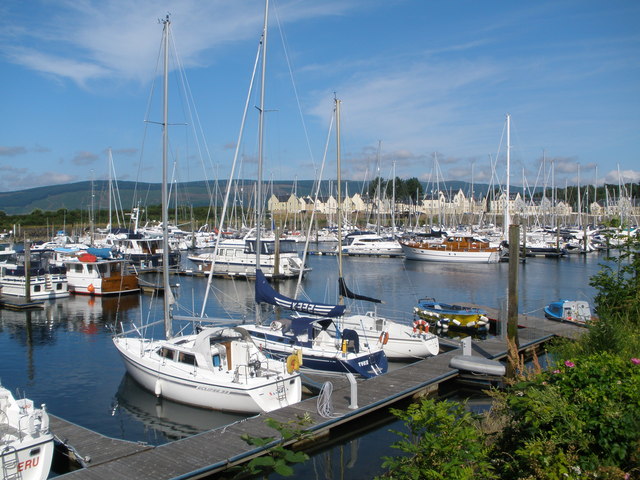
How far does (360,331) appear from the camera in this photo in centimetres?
2275

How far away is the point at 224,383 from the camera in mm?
15906

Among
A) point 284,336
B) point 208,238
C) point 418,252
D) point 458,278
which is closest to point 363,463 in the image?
point 284,336

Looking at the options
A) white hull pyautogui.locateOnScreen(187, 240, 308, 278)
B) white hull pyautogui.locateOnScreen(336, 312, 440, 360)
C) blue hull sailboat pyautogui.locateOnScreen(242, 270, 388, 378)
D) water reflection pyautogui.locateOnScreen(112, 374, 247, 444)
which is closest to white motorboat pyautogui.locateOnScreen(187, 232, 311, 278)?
white hull pyautogui.locateOnScreen(187, 240, 308, 278)

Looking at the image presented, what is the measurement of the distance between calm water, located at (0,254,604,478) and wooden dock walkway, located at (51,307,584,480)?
0.91 meters

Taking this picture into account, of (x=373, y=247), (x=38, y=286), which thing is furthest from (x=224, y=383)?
(x=373, y=247)

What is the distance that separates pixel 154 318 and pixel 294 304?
54.1 ft

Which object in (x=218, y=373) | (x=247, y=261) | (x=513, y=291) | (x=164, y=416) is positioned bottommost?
(x=164, y=416)

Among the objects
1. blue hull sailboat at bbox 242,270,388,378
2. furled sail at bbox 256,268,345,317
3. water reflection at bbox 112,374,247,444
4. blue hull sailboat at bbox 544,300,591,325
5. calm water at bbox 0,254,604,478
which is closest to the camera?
water reflection at bbox 112,374,247,444

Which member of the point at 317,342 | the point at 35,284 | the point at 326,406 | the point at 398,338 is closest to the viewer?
the point at 326,406

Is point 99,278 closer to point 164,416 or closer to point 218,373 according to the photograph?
point 164,416

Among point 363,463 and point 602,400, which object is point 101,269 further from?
point 602,400

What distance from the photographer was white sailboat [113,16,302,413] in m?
15.7

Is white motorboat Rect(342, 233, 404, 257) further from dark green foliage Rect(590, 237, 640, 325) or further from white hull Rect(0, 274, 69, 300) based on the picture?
dark green foliage Rect(590, 237, 640, 325)

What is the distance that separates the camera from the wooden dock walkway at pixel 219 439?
11.4 meters
